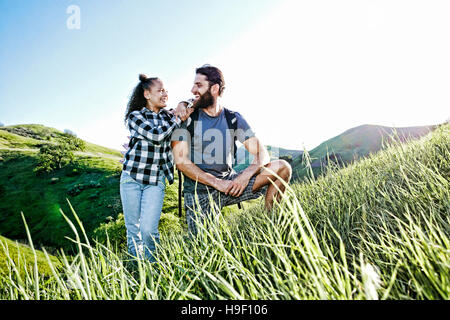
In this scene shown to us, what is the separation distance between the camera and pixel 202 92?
346cm

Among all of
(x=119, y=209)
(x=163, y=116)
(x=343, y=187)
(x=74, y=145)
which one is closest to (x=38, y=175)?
(x=74, y=145)

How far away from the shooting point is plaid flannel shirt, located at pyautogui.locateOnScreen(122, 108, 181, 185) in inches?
121

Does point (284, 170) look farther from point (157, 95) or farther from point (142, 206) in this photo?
point (157, 95)

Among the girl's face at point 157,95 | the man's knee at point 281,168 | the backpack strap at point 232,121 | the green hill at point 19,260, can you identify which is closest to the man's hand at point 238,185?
the man's knee at point 281,168

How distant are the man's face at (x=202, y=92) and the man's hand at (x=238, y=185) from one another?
1.21 metres

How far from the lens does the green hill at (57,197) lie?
12.8 m

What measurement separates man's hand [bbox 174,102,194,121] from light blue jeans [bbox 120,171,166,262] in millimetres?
838

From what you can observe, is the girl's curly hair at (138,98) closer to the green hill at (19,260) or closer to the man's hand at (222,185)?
the man's hand at (222,185)

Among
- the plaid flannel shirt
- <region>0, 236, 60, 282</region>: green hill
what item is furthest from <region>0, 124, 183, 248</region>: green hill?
the plaid flannel shirt

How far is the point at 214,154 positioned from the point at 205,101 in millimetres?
768

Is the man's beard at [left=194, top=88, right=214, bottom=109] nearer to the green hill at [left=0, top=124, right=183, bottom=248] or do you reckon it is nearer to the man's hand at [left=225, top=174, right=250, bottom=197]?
the man's hand at [left=225, top=174, right=250, bottom=197]

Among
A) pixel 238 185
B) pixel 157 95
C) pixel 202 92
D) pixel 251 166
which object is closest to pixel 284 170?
pixel 251 166

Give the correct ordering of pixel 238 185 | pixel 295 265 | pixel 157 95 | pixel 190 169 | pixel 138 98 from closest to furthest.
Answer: pixel 295 265, pixel 238 185, pixel 190 169, pixel 157 95, pixel 138 98
